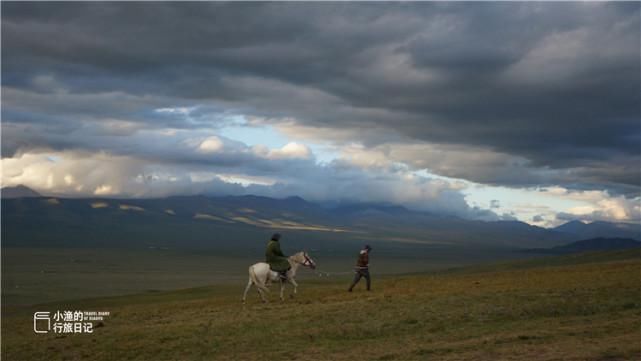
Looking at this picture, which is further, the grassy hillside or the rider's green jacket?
the rider's green jacket

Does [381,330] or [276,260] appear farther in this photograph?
[276,260]

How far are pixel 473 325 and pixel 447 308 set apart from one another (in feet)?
7.64

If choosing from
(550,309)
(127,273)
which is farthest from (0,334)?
(127,273)

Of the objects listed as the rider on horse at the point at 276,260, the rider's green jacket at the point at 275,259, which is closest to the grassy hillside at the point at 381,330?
the rider on horse at the point at 276,260

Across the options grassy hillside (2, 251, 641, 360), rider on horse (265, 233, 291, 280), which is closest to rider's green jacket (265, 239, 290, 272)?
rider on horse (265, 233, 291, 280)

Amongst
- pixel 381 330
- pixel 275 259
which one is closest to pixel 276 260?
pixel 275 259

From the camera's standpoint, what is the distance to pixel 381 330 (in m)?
21.2

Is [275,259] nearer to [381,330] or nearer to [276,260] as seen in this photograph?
[276,260]

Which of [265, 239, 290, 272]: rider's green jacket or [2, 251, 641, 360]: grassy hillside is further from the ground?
[265, 239, 290, 272]: rider's green jacket

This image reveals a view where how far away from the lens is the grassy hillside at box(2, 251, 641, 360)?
59.3ft

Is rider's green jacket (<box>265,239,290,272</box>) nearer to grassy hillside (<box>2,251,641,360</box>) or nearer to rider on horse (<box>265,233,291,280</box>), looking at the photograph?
rider on horse (<box>265,233,291,280</box>)

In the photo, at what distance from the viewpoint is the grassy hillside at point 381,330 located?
18.1 metres

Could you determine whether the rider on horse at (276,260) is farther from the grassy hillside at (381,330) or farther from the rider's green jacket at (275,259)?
the grassy hillside at (381,330)

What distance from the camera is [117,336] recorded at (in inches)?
874
